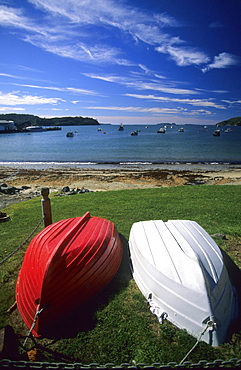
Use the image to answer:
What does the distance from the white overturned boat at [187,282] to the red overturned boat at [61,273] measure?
0.84 metres

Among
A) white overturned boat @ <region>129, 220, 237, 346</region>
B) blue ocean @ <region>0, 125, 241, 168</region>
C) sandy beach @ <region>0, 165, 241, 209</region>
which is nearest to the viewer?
white overturned boat @ <region>129, 220, 237, 346</region>

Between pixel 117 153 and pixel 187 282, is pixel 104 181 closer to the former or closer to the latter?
pixel 187 282

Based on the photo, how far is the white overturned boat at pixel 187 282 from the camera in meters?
3.53

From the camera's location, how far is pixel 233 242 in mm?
6691

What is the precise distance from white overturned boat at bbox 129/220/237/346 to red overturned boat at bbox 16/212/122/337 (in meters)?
0.84

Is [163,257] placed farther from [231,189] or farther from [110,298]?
[231,189]

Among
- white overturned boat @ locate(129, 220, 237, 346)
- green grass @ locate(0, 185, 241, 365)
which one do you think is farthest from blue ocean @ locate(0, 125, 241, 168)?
Answer: white overturned boat @ locate(129, 220, 237, 346)

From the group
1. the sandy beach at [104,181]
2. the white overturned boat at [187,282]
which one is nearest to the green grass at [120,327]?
the white overturned boat at [187,282]

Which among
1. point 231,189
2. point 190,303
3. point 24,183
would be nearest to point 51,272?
point 190,303

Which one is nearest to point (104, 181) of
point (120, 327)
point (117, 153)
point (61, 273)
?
point (61, 273)

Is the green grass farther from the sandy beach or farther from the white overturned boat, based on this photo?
the sandy beach

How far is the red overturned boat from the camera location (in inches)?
155

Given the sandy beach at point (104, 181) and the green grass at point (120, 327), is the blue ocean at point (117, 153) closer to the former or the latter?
the sandy beach at point (104, 181)

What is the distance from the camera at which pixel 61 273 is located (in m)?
4.10
